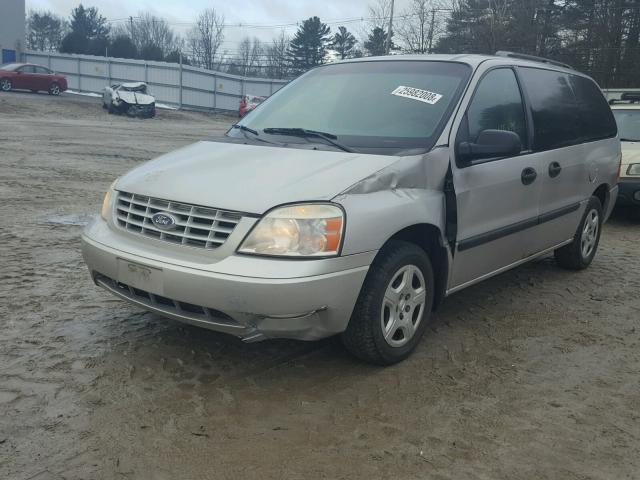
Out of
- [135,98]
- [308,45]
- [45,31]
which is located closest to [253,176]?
[135,98]

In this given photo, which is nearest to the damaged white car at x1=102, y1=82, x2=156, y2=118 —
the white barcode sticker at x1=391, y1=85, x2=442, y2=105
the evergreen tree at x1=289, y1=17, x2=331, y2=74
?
the white barcode sticker at x1=391, y1=85, x2=442, y2=105

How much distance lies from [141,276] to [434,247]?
174 centimetres

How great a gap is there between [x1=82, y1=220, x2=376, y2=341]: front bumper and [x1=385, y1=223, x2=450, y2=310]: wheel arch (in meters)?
0.46

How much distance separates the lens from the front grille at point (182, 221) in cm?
315

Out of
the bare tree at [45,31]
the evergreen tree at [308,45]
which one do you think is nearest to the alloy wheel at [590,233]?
the evergreen tree at [308,45]

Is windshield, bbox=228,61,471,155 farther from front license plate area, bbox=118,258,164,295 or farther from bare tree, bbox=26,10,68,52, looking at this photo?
bare tree, bbox=26,10,68,52

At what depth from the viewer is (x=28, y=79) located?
32.6 m

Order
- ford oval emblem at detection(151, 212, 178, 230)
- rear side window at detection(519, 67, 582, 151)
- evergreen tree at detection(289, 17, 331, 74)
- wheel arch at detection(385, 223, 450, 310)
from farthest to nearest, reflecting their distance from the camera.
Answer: evergreen tree at detection(289, 17, 331, 74)
rear side window at detection(519, 67, 582, 151)
wheel arch at detection(385, 223, 450, 310)
ford oval emblem at detection(151, 212, 178, 230)

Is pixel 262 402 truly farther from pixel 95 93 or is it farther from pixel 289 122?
pixel 95 93

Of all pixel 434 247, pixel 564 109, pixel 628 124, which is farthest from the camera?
pixel 628 124

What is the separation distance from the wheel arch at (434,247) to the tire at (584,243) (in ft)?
7.61

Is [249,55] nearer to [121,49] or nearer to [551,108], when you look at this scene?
[121,49]

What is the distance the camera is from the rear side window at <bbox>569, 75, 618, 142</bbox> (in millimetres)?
5508

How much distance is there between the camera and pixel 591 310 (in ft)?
15.9
